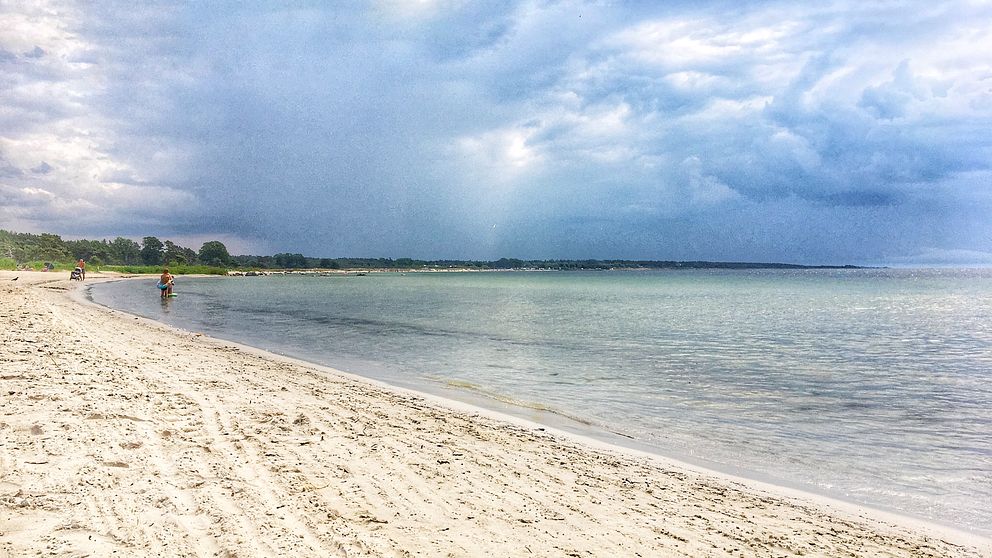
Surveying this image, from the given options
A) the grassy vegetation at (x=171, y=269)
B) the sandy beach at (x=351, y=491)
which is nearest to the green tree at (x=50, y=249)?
the grassy vegetation at (x=171, y=269)

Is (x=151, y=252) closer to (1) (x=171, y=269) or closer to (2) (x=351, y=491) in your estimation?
(1) (x=171, y=269)

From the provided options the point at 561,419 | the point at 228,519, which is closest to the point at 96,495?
the point at 228,519

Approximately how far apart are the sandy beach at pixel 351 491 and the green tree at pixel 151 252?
201m

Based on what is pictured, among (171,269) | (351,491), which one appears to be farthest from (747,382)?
(171,269)

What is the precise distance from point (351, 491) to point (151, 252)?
208869 millimetres

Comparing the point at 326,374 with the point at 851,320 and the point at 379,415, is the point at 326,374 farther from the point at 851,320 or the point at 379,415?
the point at 851,320

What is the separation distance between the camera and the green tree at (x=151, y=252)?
18150 centimetres

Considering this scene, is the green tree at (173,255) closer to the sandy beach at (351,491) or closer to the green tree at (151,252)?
the green tree at (151,252)

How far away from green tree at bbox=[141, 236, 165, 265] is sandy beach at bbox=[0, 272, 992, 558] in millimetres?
201232

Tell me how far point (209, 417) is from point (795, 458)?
9.08m

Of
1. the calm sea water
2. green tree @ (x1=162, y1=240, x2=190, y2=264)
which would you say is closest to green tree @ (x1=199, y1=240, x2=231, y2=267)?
green tree @ (x1=162, y1=240, x2=190, y2=264)

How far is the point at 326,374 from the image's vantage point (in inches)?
566

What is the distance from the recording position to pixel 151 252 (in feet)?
598

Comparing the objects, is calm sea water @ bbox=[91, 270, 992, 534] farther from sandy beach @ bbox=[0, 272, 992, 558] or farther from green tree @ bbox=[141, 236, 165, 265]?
green tree @ bbox=[141, 236, 165, 265]
